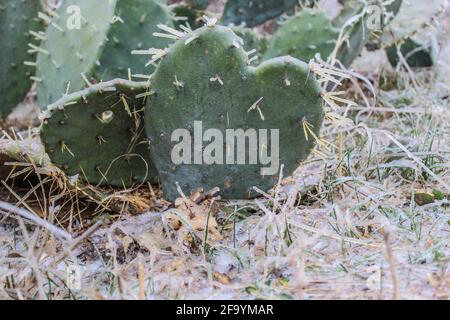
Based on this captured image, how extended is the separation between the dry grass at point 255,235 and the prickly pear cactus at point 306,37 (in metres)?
0.39

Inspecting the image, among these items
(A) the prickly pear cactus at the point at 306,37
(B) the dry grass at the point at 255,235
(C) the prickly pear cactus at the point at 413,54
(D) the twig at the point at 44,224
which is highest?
(A) the prickly pear cactus at the point at 306,37

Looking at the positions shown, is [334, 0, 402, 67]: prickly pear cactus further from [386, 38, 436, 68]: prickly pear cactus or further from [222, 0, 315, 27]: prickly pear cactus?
[386, 38, 436, 68]: prickly pear cactus

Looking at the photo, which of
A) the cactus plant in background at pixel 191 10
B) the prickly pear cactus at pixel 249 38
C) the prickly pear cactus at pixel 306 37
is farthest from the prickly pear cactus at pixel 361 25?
the cactus plant in background at pixel 191 10

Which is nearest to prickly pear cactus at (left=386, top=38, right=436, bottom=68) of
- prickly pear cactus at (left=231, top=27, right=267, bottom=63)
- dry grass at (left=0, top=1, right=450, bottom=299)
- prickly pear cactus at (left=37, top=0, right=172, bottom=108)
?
prickly pear cactus at (left=231, top=27, right=267, bottom=63)

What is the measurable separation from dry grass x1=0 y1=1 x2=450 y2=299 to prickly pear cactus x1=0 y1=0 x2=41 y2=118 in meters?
0.71

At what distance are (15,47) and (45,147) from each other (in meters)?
0.92

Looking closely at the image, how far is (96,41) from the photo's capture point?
1.85 m

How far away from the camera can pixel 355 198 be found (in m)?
1.62

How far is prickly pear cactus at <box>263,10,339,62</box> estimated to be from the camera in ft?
7.34

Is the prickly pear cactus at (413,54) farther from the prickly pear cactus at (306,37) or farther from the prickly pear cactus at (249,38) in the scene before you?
the prickly pear cactus at (249,38)

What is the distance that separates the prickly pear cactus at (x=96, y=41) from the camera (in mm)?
1880

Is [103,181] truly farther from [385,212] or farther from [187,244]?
[385,212]

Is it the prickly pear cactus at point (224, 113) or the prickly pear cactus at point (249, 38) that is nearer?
the prickly pear cactus at point (224, 113)
